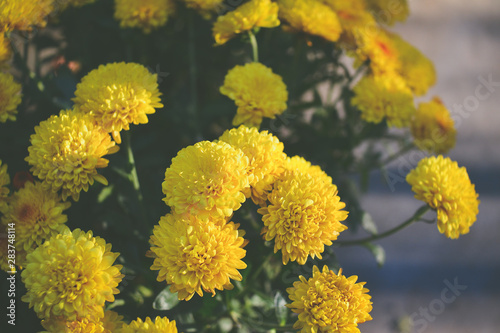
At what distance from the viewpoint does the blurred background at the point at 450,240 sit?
1.79m

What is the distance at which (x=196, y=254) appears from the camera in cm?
74

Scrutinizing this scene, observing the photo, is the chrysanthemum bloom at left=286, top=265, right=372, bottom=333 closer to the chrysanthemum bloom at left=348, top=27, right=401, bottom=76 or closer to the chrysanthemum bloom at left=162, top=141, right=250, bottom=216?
the chrysanthemum bloom at left=162, top=141, right=250, bottom=216

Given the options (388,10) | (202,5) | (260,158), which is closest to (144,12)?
(202,5)

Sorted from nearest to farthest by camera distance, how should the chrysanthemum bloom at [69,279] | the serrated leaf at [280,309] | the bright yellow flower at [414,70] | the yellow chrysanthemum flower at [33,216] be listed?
the chrysanthemum bloom at [69,279] → the yellow chrysanthemum flower at [33,216] → the serrated leaf at [280,309] → the bright yellow flower at [414,70]

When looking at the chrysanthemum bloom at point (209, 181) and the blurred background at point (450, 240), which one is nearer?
the chrysanthemum bloom at point (209, 181)

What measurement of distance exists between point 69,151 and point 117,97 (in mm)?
144

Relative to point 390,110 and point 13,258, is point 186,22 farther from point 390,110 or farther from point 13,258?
point 13,258

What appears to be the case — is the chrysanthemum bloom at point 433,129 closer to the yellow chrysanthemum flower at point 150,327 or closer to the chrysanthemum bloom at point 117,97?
the chrysanthemum bloom at point 117,97

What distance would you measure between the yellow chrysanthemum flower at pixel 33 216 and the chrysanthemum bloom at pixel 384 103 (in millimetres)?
826

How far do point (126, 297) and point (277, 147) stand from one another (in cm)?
54

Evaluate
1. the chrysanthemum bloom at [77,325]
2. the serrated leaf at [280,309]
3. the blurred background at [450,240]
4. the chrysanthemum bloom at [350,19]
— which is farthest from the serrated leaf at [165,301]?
the blurred background at [450,240]

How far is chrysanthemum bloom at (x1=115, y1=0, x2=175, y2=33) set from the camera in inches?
44.3

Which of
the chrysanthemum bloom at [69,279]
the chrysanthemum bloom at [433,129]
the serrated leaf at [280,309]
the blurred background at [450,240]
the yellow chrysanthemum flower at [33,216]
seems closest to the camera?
the chrysanthemum bloom at [69,279]

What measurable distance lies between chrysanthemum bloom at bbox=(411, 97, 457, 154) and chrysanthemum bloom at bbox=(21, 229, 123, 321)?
0.93 metres
